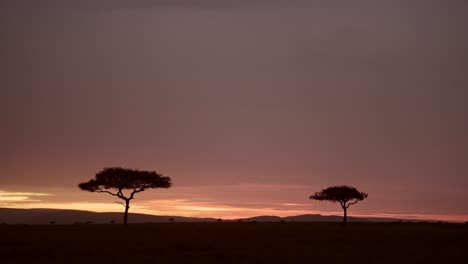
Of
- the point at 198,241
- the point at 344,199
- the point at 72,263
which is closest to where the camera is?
the point at 72,263

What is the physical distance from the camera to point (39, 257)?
3941 centimetres

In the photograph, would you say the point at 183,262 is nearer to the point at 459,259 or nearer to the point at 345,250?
the point at 345,250

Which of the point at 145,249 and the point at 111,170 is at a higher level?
the point at 111,170

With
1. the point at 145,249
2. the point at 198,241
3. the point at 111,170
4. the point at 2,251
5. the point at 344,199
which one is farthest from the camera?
the point at 344,199

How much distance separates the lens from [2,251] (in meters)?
42.8

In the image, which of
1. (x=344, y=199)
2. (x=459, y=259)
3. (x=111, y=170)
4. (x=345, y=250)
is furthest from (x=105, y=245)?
(x=344, y=199)

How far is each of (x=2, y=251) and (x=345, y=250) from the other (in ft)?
92.2

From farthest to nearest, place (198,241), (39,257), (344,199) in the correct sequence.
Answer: (344,199)
(198,241)
(39,257)

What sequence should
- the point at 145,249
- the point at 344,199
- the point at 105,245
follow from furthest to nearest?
the point at 344,199 < the point at 105,245 < the point at 145,249

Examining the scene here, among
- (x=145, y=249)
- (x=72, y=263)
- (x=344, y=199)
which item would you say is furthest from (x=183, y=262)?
(x=344, y=199)

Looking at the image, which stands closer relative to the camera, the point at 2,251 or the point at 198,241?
the point at 2,251

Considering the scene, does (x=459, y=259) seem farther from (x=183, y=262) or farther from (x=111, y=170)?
(x=111, y=170)

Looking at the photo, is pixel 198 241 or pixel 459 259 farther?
pixel 198 241

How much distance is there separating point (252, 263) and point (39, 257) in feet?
50.9
